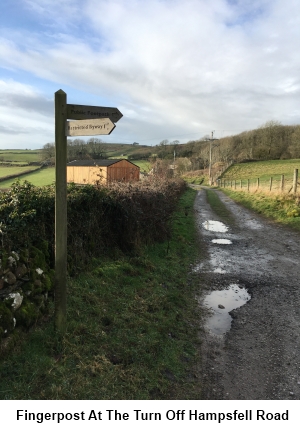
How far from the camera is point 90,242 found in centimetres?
628

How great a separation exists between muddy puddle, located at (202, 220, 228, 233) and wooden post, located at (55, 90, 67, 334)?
9.59m

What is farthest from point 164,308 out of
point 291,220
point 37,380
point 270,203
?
point 270,203

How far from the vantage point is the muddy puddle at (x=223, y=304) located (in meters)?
4.84

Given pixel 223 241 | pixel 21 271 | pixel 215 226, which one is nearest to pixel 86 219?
pixel 21 271

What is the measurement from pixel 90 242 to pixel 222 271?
3530mm

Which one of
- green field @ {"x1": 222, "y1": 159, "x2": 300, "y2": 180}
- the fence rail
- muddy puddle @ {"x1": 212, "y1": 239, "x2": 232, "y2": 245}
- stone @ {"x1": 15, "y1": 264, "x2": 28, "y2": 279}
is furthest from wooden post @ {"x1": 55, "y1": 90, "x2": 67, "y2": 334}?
green field @ {"x1": 222, "y1": 159, "x2": 300, "y2": 180}

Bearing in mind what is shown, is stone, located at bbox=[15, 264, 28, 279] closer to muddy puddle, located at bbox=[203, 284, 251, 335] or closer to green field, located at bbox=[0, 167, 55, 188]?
muddy puddle, located at bbox=[203, 284, 251, 335]

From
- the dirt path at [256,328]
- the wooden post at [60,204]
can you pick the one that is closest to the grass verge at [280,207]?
the dirt path at [256,328]

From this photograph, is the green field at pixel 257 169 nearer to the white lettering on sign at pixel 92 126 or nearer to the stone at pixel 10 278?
the white lettering on sign at pixel 92 126

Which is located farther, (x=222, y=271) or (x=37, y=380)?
(x=222, y=271)

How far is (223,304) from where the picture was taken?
5.66m

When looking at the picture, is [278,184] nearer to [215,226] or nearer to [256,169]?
[215,226]

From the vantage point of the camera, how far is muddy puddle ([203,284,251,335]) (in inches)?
191

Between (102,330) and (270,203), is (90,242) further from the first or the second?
(270,203)
